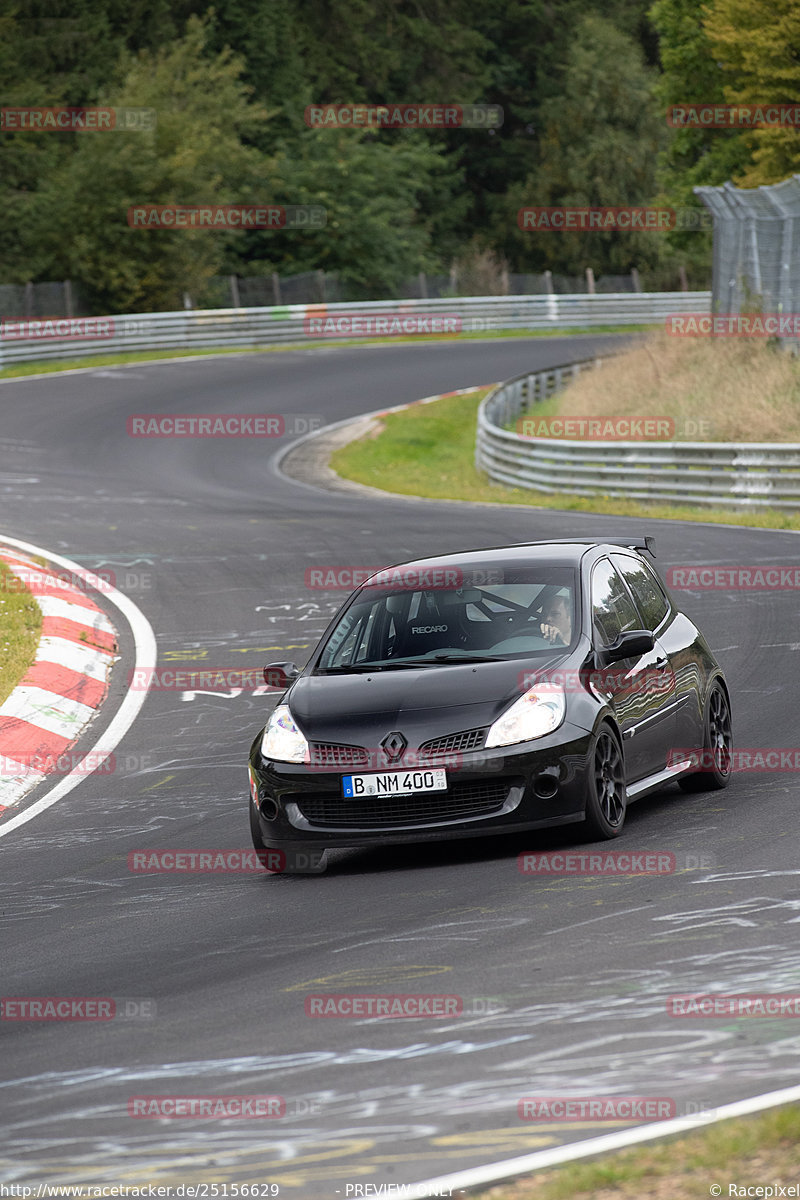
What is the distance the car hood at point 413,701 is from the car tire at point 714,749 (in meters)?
1.52

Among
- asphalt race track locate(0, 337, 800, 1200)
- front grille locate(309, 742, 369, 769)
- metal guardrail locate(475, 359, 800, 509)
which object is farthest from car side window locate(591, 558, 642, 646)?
metal guardrail locate(475, 359, 800, 509)

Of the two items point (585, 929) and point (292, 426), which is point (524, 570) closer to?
point (585, 929)

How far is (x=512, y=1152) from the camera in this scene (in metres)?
4.47

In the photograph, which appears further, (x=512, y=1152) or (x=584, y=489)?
(x=584, y=489)

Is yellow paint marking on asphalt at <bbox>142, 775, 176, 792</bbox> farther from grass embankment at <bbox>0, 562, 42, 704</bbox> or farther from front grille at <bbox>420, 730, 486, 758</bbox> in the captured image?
front grille at <bbox>420, 730, 486, 758</bbox>

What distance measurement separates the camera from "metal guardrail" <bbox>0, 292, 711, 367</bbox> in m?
46.4

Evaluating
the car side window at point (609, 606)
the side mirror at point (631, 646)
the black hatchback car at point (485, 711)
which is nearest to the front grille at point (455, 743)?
the black hatchback car at point (485, 711)

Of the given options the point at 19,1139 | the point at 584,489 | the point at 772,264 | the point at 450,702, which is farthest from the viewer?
the point at 772,264

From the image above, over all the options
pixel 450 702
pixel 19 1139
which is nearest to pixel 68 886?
pixel 450 702

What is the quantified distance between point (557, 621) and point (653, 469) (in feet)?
56.8

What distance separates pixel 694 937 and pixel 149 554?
14861mm

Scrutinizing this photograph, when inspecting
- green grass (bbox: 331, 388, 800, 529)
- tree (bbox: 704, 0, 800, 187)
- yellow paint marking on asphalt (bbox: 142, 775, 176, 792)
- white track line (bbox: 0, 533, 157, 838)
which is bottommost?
green grass (bbox: 331, 388, 800, 529)

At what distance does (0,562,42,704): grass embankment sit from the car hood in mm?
4720

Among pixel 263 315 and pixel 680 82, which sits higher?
pixel 680 82
